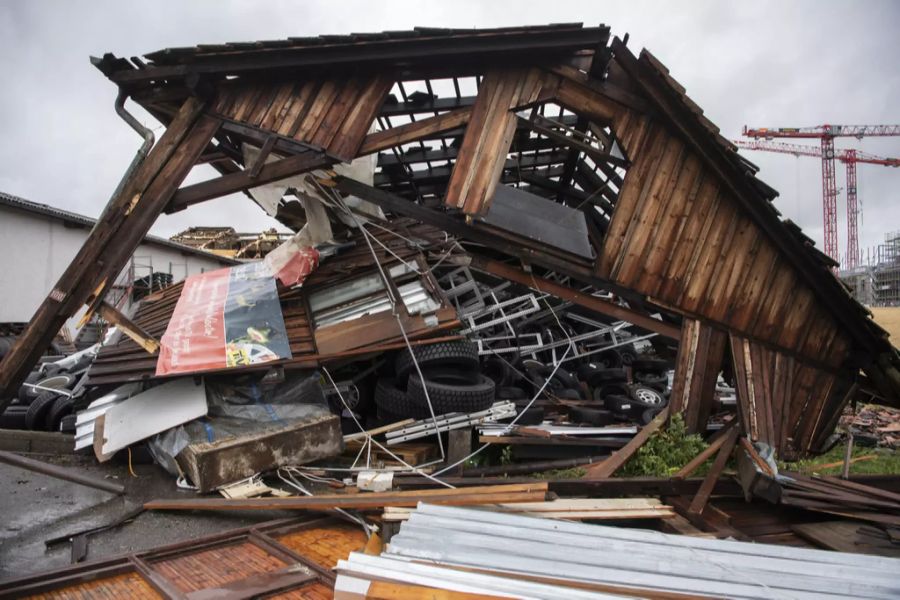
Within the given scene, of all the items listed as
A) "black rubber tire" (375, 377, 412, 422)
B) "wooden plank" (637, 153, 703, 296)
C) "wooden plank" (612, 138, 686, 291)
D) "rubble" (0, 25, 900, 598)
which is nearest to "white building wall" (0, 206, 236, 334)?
"rubble" (0, 25, 900, 598)

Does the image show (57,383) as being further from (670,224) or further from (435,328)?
(670,224)

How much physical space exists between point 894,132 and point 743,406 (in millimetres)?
85866

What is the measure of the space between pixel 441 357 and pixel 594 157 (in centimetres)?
339

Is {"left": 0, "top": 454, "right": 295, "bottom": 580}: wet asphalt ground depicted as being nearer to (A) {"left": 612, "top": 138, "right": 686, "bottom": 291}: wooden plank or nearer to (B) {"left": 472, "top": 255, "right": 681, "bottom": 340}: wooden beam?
(B) {"left": 472, "top": 255, "right": 681, "bottom": 340}: wooden beam

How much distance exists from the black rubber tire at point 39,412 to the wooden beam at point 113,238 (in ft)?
12.0

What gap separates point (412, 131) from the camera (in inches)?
224

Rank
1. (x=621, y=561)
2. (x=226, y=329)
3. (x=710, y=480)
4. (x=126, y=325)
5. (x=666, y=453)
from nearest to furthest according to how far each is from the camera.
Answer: (x=621, y=561) < (x=710, y=480) < (x=666, y=453) < (x=126, y=325) < (x=226, y=329)

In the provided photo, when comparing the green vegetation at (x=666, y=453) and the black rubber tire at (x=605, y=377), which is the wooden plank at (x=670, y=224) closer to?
the green vegetation at (x=666, y=453)

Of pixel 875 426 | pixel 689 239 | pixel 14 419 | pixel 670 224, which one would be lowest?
pixel 14 419

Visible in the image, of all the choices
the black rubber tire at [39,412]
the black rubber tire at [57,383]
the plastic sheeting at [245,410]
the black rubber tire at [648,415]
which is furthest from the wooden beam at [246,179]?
the black rubber tire at [648,415]

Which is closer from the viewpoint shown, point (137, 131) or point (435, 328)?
point (137, 131)

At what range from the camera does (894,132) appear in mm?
65500

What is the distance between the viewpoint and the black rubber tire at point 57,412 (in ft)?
25.7

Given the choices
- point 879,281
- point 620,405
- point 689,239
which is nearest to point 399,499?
point 620,405
